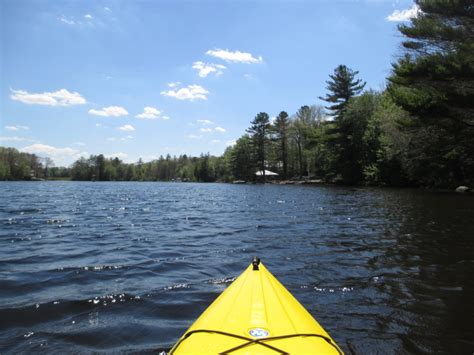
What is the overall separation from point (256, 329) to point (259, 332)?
2.1 inches

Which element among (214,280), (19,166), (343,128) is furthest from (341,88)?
(19,166)

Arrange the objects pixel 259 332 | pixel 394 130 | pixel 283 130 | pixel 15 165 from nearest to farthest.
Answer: pixel 259 332
pixel 394 130
pixel 283 130
pixel 15 165

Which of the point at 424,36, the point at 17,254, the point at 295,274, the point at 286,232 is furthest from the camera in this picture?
the point at 424,36

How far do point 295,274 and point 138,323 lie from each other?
3.36 metres

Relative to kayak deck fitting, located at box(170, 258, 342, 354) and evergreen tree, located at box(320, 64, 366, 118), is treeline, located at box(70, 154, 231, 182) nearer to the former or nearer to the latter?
evergreen tree, located at box(320, 64, 366, 118)

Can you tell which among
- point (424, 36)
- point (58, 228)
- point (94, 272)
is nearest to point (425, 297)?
point (94, 272)

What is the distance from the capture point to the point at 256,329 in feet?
9.64

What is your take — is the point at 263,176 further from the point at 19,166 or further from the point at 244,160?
the point at 19,166

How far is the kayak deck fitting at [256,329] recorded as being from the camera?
8.93ft

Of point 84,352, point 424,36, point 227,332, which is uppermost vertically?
point 424,36

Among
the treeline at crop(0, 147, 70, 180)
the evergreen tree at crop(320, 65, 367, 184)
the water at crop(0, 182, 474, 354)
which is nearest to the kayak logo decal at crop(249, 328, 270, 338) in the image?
the water at crop(0, 182, 474, 354)

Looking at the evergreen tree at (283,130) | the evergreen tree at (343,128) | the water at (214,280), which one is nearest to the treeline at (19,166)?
the evergreen tree at (283,130)

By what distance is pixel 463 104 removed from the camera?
1864 cm

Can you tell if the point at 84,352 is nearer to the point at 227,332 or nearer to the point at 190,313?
the point at 190,313
